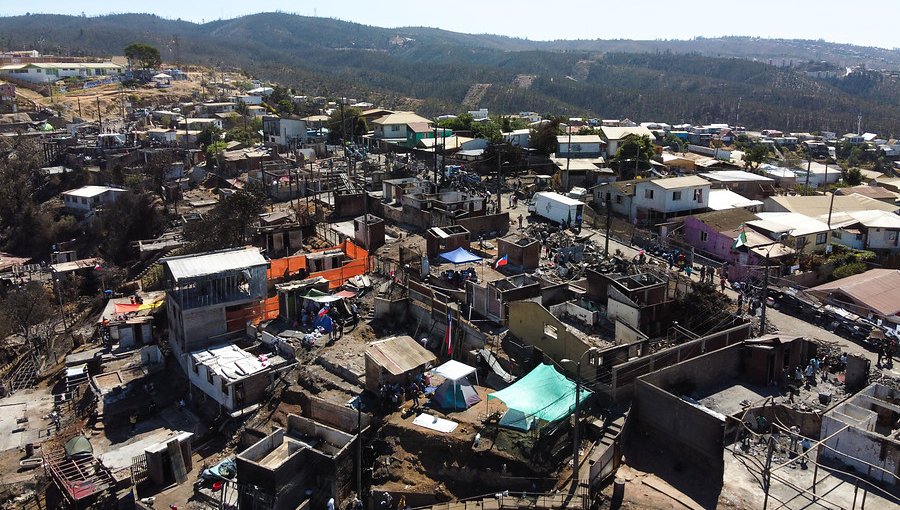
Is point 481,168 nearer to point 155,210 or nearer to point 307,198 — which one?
point 307,198

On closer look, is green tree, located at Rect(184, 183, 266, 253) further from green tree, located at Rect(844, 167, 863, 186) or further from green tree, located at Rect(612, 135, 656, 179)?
green tree, located at Rect(844, 167, 863, 186)

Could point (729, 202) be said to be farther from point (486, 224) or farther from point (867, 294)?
point (486, 224)

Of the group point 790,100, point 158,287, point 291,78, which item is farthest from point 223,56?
point 158,287

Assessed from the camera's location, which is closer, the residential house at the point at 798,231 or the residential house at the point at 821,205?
the residential house at the point at 798,231

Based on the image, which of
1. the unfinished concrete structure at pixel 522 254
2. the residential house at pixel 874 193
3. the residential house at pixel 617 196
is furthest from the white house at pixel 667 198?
the residential house at pixel 874 193

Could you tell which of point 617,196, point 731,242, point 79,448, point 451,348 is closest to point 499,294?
point 451,348

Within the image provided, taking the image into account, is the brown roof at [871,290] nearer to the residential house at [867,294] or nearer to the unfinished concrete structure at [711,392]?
the residential house at [867,294]
